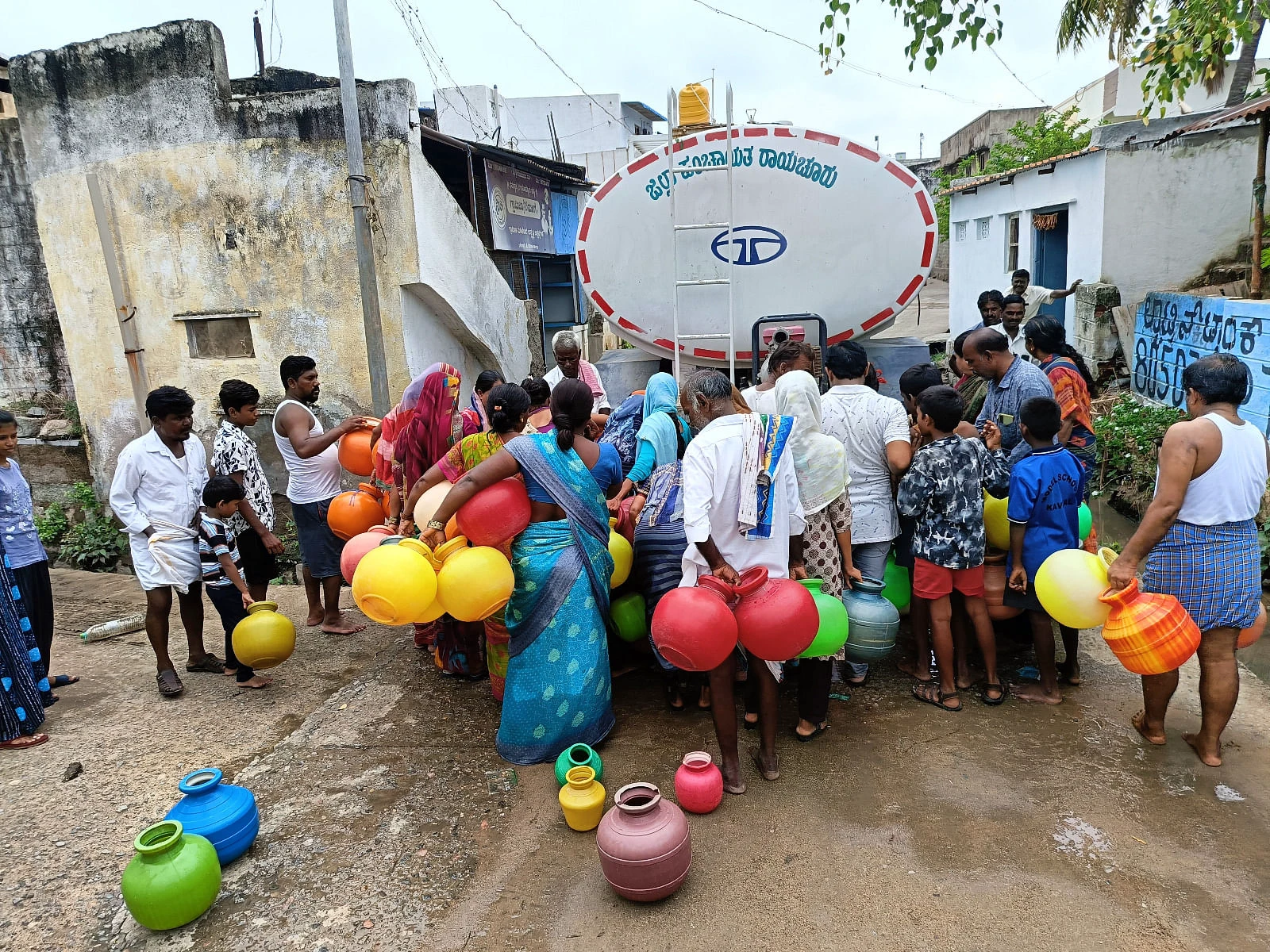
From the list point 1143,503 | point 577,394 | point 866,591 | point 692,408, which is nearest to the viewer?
point 692,408

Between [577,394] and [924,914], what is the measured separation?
2.25 meters

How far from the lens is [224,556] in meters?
4.31

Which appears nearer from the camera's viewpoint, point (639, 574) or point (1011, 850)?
point (1011, 850)

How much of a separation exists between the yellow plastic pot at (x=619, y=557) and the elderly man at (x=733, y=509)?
0.59 m

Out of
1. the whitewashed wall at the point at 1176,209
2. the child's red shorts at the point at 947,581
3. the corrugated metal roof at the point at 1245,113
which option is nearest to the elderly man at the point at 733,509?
the child's red shorts at the point at 947,581

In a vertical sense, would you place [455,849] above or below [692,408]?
below

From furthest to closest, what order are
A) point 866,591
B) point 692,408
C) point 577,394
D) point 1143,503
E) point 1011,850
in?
point 1143,503 < point 866,591 < point 577,394 < point 692,408 < point 1011,850

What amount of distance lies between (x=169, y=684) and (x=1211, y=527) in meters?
4.95

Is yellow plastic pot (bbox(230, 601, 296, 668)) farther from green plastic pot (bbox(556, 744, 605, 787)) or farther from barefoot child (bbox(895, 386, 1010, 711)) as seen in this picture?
barefoot child (bbox(895, 386, 1010, 711))

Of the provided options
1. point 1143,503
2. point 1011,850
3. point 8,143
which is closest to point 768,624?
point 1011,850

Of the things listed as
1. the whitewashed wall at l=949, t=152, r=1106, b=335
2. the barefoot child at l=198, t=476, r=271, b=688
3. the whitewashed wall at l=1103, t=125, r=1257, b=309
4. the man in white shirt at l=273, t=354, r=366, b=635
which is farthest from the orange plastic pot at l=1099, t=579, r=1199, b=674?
the whitewashed wall at l=949, t=152, r=1106, b=335

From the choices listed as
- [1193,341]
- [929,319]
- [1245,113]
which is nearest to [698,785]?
[1193,341]

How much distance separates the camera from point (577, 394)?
347 centimetres

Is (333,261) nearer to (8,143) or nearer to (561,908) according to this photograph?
(8,143)
